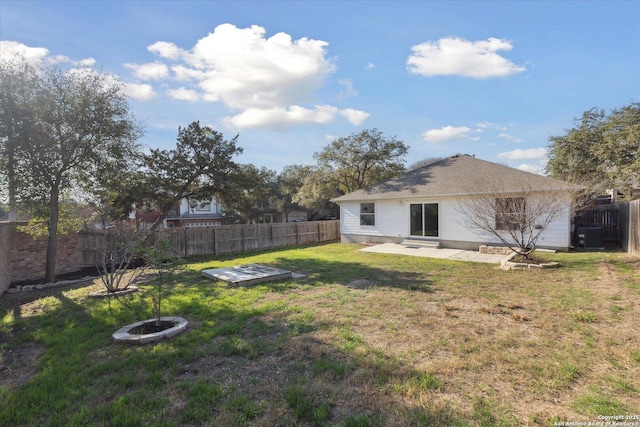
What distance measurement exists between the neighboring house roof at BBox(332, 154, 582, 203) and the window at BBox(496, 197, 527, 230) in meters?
0.57

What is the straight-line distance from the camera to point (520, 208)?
9.48 metres

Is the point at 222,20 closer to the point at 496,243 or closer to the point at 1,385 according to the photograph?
the point at 1,385

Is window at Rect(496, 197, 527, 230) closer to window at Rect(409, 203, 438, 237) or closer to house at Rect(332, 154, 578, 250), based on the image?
house at Rect(332, 154, 578, 250)

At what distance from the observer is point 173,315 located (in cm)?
534

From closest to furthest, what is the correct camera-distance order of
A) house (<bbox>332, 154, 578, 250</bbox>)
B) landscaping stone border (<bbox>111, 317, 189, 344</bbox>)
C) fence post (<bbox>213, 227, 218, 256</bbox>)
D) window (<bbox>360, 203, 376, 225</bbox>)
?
landscaping stone border (<bbox>111, 317, 189, 344</bbox>) → house (<bbox>332, 154, 578, 250</bbox>) → fence post (<bbox>213, 227, 218, 256</bbox>) → window (<bbox>360, 203, 376, 225</bbox>)

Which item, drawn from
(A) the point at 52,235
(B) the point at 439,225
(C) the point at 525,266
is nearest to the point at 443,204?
(B) the point at 439,225

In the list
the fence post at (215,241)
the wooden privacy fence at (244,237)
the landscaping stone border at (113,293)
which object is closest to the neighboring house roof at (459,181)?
the wooden privacy fence at (244,237)

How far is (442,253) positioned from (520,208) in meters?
3.29

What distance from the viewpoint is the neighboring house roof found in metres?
11.3

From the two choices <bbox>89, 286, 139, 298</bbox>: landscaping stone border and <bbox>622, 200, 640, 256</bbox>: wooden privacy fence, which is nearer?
<bbox>89, 286, 139, 298</bbox>: landscaping stone border

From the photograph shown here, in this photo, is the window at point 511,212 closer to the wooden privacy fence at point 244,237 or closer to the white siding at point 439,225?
the white siding at point 439,225

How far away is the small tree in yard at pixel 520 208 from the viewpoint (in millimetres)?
9070

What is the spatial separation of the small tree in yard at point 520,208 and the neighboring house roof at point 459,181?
142mm

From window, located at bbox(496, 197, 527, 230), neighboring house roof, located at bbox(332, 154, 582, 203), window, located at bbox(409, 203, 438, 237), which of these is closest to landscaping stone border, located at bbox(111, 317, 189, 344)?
window, located at bbox(496, 197, 527, 230)
